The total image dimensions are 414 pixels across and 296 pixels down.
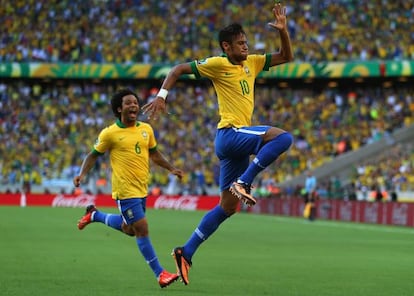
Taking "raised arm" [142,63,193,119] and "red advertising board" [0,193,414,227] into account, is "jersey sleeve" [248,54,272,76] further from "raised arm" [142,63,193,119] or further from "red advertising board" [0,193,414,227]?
"red advertising board" [0,193,414,227]

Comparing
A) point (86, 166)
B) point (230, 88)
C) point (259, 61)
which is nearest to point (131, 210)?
point (86, 166)

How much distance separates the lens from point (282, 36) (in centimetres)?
1202

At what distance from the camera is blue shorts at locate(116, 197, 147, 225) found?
40.9 feet

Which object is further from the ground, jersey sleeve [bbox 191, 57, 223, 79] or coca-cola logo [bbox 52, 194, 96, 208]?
jersey sleeve [bbox 191, 57, 223, 79]

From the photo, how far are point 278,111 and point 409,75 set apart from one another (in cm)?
729

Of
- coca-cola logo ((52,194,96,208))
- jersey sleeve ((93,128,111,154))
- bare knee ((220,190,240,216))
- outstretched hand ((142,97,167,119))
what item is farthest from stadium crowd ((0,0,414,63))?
outstretched hand ((142,97,167,119))

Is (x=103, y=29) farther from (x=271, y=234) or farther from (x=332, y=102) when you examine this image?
(x=271, y=234)

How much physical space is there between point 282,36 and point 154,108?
2.16m

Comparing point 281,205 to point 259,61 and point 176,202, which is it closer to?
point 176,202

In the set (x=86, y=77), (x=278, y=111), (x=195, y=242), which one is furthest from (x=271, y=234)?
(x=86, y=77)

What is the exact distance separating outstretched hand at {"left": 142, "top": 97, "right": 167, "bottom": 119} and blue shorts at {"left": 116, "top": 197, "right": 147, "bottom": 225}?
206cm

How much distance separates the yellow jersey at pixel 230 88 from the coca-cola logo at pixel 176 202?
38513 mm

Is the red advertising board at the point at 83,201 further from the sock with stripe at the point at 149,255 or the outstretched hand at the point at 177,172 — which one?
the sock with stripe at the point at 149,255

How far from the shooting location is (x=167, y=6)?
59656mm
